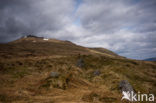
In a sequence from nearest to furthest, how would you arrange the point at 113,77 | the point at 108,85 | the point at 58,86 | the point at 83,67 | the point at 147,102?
the point at 147,102, the point at 58,86, the point at 108,85, the point at 113,77, the point at 83,67

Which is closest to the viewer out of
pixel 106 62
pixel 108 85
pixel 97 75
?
pixel 108 85

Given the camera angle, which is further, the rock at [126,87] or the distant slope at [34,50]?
the distant slope at [34,50]

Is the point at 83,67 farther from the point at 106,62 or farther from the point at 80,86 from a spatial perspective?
the point at 80,86

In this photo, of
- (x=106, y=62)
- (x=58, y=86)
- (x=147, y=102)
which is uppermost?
(x=106, y=62)

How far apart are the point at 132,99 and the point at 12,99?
10554 mm

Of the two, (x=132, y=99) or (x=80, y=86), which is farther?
(x=80, y=86)

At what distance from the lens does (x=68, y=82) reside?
13812 mm

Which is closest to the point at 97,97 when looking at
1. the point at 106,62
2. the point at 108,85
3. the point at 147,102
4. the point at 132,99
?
the point at 132,99

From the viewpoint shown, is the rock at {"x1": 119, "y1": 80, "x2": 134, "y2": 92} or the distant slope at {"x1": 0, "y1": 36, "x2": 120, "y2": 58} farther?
the distant slope at {"x1": 0, "y1": 36, "x2": 120, "y2": 58}

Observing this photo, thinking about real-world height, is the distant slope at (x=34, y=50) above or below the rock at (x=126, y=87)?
above

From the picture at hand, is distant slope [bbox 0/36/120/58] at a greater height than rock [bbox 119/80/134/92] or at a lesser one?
greater

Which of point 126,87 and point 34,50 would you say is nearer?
point 126,87

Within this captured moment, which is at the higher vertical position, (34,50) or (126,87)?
(34,50)

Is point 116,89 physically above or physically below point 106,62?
below
